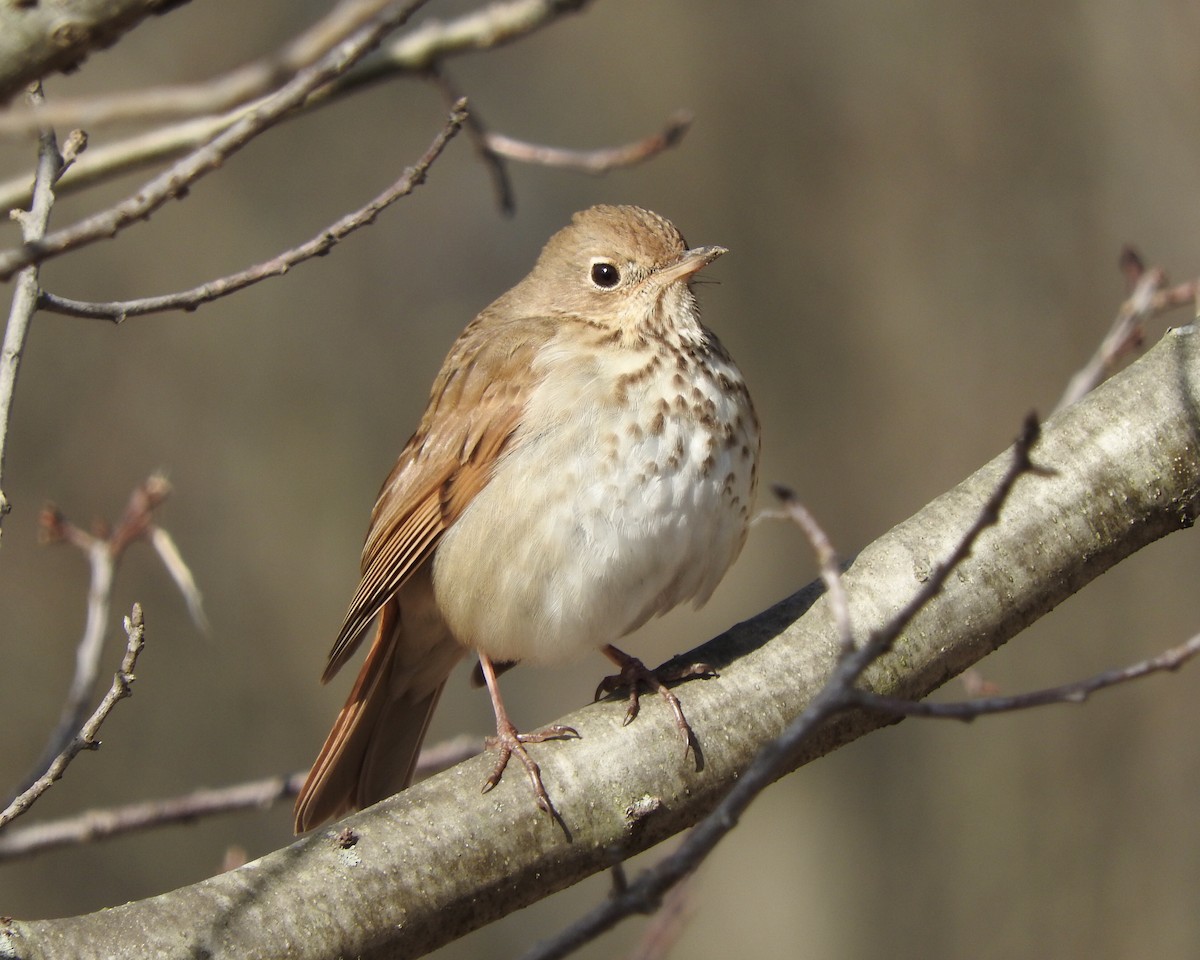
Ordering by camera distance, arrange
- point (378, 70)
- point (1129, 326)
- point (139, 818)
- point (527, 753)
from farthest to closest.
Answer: point (1129, 326) → point (139, 818) → point (527, 753) → point (378, 70)

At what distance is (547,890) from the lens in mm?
2725

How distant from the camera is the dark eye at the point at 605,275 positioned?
3951mm

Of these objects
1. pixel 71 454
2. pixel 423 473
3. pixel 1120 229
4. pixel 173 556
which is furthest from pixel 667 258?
pixel 1120 229

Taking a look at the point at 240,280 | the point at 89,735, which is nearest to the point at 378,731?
the point at 89,735

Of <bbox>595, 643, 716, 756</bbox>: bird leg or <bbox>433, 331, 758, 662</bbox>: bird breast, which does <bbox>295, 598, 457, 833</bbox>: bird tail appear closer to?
<bbox>433, 331, 758, 662</bbox>: bird breast

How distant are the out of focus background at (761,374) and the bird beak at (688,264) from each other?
3784 millimetres

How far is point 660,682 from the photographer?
9.86ft

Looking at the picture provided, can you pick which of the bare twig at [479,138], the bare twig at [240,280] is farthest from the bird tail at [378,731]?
the bare twig at [240,280]

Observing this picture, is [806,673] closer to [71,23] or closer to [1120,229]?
[71,23]

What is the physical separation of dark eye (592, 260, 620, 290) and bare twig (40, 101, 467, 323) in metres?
1.54

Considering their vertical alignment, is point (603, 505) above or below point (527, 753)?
above

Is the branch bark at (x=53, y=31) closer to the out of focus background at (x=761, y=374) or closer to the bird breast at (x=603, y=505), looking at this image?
the bird breast at (x=603, y=505)

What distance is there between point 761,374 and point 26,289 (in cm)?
599

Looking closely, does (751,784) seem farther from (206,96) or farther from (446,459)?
(446,459)
